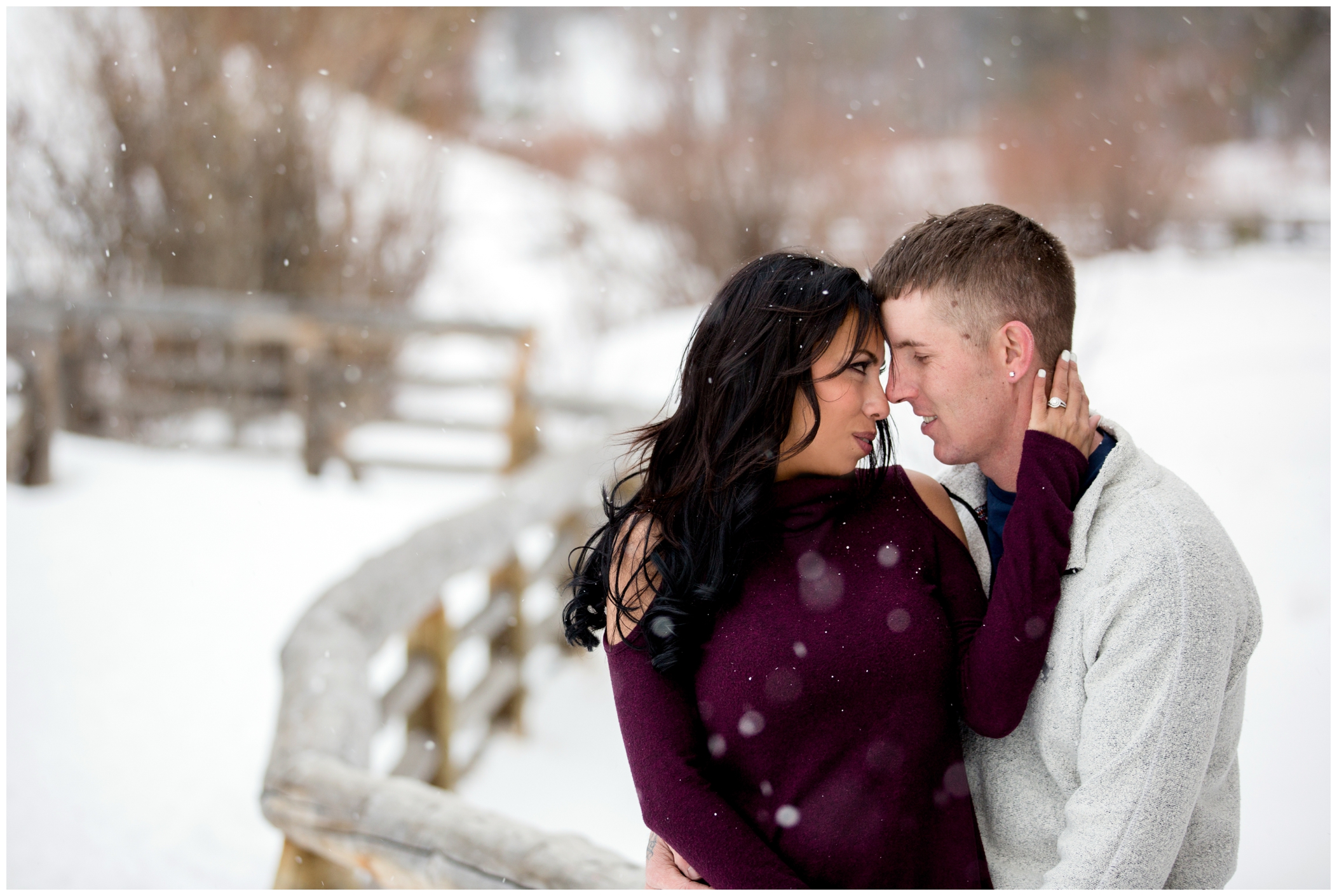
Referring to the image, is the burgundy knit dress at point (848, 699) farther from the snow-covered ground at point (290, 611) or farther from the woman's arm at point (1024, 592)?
the snow-covered ground at point (290, 611)

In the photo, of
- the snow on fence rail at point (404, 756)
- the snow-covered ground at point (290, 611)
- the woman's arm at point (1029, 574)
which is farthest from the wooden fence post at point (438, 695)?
the woman's arm at point (1029, 574)

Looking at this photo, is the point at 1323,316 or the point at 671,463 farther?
the point at 1323,316

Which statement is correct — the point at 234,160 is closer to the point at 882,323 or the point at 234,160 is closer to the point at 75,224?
the point at 75,224

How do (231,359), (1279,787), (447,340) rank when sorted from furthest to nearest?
(447,340) → (231,359) → (1279,787)

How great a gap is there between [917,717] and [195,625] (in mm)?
4214

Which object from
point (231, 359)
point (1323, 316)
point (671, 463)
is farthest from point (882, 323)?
point (231, 359)

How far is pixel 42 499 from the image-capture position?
19.1 feet

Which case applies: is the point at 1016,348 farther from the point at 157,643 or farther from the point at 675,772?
the point at 157,643

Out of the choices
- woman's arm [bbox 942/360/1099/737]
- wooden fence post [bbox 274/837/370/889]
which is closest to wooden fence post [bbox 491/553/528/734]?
wooden fence post [bbox 274/837/370/889]

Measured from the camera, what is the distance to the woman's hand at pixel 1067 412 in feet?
4.17

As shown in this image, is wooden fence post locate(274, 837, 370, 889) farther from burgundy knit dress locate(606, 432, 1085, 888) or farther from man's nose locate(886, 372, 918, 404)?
man's nose locate(886, 372, 918, 404)

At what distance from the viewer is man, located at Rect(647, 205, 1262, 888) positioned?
116 centimetres

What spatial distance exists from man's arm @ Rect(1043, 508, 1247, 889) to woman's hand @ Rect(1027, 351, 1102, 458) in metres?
0.17

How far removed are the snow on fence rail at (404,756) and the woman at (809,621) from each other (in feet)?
1.58
